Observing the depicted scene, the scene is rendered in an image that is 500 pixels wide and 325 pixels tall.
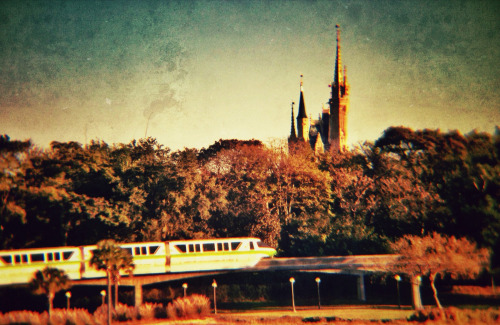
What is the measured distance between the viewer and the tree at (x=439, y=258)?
37.8m

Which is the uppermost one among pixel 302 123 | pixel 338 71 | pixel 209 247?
pixel 338 71

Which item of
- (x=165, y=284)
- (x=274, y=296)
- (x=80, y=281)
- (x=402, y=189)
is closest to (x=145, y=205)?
(x=165, y=284)

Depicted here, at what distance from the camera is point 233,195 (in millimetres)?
65500

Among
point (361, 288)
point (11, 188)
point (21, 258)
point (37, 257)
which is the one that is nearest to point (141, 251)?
point (37, 257)

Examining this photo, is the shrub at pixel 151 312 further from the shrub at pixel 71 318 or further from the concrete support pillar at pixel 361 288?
the concrete support pillar at pixel 361 288

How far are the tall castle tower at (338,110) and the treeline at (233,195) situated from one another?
132 feet

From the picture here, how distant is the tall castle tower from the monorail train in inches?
2485

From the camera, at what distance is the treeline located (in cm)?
5403

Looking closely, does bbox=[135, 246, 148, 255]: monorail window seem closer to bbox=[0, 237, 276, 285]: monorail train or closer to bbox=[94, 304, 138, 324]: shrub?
bbox=[0, 237, 276, 285]: monorail train

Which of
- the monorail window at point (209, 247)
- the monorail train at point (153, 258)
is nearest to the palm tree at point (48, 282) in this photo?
the monorail train at point (153, 258)

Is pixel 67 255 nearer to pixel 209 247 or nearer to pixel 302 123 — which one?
pixel 209 247

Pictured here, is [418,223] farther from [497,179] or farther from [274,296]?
[274,296]

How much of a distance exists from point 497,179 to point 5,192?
5175 centimetres

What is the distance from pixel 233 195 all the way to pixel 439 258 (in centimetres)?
3247
